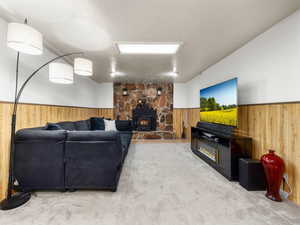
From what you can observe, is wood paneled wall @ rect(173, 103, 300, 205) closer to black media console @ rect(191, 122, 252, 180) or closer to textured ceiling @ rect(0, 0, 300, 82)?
black media console @ rect(191, 122, 252, 180)

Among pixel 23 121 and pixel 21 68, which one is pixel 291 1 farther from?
pixel 23 121

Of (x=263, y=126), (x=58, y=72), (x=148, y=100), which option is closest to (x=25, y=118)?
(x=58, y=72)

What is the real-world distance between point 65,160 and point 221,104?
2898 millimetres

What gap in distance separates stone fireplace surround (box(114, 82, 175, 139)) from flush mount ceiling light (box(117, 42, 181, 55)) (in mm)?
3415

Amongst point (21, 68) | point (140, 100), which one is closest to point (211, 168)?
point (21, 68)

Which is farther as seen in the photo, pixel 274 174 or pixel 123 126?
pixel 123 126

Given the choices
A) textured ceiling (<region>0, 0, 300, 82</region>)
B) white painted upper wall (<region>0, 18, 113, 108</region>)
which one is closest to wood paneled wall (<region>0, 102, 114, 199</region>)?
white painted upper wall (<region>0, 18, 113, 108</region>)

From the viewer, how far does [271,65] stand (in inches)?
89.6

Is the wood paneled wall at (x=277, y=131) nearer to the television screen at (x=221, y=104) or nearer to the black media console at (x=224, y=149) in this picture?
the black media console at (x=224, y=149)

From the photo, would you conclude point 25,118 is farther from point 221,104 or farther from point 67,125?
point 221,104

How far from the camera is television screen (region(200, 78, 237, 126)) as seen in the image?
8.72 feet

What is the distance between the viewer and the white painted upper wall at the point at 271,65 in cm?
193

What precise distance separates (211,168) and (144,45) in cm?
272

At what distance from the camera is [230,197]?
1957 mm
